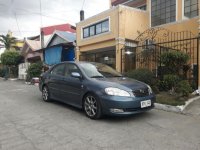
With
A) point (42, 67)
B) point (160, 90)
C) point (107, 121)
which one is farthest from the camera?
point (42, 67)

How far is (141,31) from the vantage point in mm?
14953

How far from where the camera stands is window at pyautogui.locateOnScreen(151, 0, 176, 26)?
13.8m

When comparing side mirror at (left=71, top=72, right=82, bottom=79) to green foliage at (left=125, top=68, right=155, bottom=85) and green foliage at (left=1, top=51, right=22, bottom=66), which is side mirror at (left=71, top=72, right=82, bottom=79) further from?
green foliage at (left=1, top=51, right=22, bottom=66)

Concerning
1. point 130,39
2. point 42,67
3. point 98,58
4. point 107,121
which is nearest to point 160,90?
point 107,121

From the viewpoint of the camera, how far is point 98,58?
16.7 metres

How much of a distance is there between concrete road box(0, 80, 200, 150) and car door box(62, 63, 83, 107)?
354 mm

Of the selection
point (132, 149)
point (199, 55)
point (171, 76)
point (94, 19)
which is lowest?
point (132, 149)

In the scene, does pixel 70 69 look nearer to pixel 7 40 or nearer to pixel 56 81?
pixel 56 81

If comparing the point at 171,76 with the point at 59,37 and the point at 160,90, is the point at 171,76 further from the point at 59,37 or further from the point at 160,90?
the point at 59,37

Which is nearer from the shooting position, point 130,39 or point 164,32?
point 164,32

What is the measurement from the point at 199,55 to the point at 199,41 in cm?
54

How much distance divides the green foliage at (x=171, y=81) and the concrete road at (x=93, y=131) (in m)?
2.05

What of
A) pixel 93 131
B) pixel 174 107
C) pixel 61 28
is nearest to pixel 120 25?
pixel 174 107

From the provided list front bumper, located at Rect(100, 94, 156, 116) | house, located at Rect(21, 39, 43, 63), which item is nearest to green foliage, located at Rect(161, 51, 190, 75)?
front bumper, located at Rect(100, 94, 156, 116)
